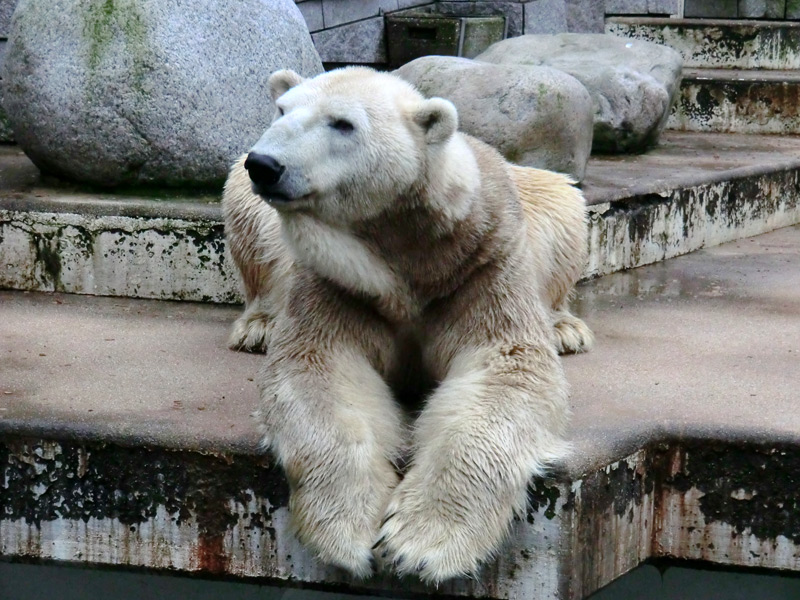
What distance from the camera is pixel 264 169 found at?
2.60m

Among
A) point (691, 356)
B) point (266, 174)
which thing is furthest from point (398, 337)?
point (691, 356)

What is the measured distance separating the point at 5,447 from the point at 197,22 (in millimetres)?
2130

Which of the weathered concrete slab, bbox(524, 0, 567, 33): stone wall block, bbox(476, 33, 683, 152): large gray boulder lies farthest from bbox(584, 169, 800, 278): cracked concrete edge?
bbox(524, 0, 567, 33): stone wall block

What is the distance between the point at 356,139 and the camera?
275 cm

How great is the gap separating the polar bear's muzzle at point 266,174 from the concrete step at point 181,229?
1860 mm

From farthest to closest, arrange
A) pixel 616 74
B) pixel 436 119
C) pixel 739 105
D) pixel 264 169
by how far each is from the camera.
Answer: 1. pixel 739 105
2. pixel 616 74
3. pixel 436 119
4. pixel 264 169

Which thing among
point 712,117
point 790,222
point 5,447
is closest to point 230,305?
point 5,447

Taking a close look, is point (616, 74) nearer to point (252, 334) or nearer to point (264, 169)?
point (252, 334)

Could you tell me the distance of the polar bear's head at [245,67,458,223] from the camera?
8.67 feet

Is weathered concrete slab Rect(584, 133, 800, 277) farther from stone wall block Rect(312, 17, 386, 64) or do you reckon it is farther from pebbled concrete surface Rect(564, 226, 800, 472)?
stone wall block Rect(312, 17, 386, 64)

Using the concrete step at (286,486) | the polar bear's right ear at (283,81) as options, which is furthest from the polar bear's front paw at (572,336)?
the polar bear's right ear at (283,81)

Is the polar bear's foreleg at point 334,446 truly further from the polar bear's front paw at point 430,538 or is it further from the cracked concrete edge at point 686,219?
the cracked concrete edge at point 686,219

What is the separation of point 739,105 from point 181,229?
4.63 metres

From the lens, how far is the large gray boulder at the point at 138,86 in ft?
14.8
